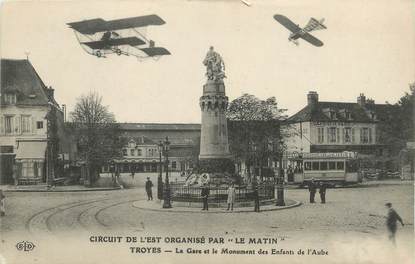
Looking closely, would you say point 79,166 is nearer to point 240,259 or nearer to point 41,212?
point 41,212

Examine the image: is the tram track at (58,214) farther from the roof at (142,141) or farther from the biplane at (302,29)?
the roof at (142,141)

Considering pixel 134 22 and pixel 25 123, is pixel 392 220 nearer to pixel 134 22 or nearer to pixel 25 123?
pixel 134 22

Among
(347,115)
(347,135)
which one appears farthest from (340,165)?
(347,135)

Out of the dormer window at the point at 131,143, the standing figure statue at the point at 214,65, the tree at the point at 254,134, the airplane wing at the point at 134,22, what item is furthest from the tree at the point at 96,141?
the dormer window at the point at 131,143

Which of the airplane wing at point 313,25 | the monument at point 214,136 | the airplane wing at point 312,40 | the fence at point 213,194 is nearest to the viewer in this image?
the airplane wing at point 313,25

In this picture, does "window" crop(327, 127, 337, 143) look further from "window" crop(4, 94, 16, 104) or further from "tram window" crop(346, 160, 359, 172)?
"window" crop(4, 94, 16, 104)

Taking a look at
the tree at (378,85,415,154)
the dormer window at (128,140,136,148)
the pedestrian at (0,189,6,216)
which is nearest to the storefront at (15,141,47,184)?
the pedestrian at (0,189,6,216)

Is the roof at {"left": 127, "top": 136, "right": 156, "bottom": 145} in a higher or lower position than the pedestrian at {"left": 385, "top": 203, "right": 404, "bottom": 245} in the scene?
higher
